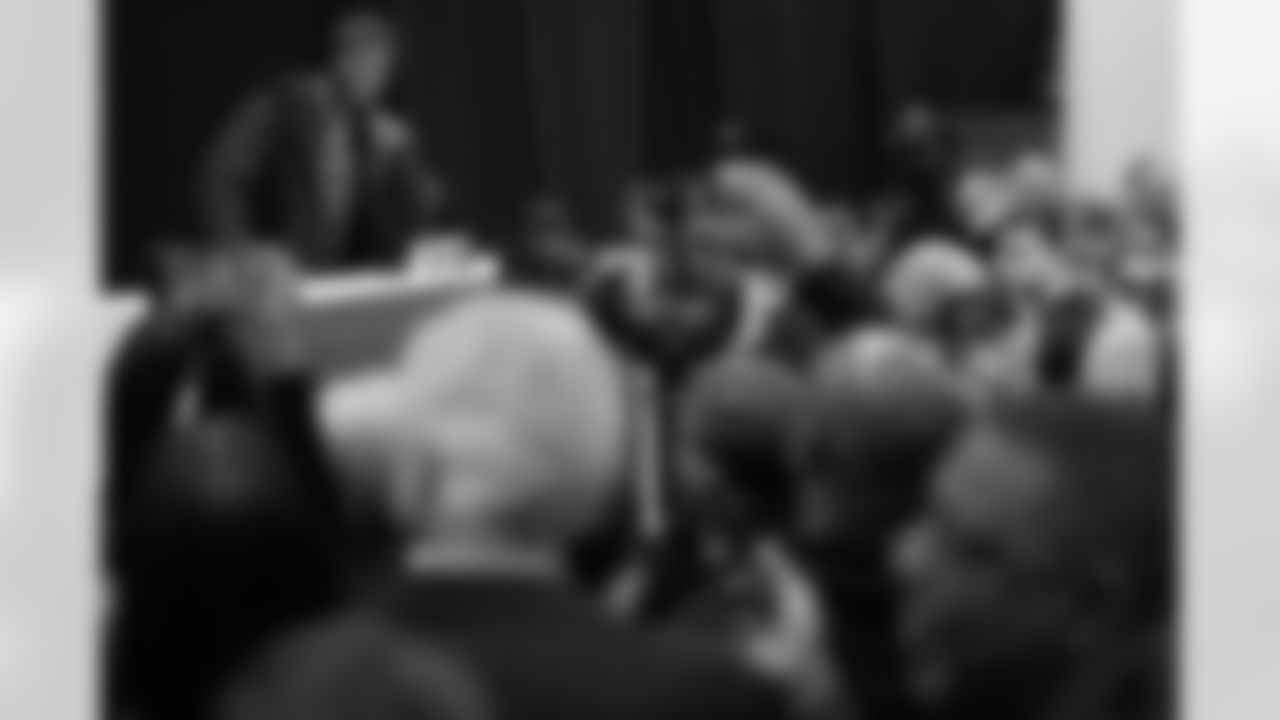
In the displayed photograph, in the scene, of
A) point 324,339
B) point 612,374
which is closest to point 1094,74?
point 612,374

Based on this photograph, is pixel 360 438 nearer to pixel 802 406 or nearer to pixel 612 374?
pixel 612 374

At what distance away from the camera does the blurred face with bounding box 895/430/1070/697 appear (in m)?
1.50

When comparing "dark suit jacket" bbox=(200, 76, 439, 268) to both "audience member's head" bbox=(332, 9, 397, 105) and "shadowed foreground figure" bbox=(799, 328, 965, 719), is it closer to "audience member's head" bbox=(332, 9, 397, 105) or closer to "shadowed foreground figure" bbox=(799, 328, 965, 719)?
"audience member's head" bbox=(332, 9, 397, 105)

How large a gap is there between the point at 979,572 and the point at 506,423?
32cm

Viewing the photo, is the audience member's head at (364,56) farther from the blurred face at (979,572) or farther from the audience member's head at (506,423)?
the blurred face at (979,572)

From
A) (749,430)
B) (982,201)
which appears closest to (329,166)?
(749,430)

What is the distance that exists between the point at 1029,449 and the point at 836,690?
0.65 ft

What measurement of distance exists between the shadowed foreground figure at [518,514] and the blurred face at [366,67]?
159mm

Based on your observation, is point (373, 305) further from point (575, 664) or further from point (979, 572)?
point (979, 572)

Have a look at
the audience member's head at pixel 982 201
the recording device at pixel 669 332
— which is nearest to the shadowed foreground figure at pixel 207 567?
the recording device at pixel 669 332

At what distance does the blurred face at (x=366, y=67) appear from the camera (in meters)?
1.56

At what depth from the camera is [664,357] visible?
5.02 ft

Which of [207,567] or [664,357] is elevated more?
[664,357]

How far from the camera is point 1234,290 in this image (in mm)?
1479
